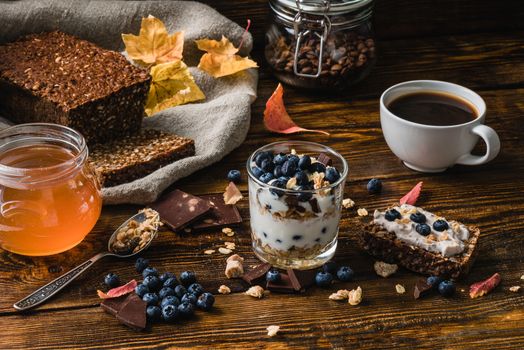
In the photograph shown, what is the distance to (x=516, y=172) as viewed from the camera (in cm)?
206

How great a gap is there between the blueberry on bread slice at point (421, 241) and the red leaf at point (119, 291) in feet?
1.65

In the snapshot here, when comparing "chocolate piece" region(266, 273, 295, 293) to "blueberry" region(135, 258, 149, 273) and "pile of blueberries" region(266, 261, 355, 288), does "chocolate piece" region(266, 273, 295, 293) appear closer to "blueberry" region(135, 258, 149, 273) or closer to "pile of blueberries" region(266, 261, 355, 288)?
"pile of blueberries" region(266, 261, 355, 288)

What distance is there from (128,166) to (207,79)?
507 mm

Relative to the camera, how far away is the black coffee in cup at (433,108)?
6.57ft

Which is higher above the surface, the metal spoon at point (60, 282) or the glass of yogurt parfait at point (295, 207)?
the glass of yogurt parfait at point (295, 207)

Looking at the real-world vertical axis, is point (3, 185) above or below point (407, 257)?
above

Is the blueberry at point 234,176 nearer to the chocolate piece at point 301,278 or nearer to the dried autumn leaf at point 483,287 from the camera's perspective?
the chocolate piece at point 301,278

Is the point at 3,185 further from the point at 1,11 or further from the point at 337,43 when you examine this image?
the point at 337,43

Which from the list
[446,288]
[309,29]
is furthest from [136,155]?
[446,288]

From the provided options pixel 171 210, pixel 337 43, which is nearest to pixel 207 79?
pixel 337 43

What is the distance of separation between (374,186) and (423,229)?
0.94 feet

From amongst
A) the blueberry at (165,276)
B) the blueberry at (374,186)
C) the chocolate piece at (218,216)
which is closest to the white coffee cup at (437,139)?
the blueberry at (374,186)

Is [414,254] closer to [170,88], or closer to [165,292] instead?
[165,292]

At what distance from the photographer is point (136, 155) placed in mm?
2029
